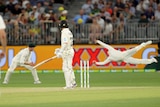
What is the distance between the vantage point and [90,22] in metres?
35.0

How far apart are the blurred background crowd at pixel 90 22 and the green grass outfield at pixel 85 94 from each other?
172 inches

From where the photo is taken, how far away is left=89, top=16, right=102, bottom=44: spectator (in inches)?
1347

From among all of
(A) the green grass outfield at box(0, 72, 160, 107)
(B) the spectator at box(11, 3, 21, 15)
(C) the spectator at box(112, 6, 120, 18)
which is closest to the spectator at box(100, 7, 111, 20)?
(C) the spectator at box(112, 6, 120, 18)

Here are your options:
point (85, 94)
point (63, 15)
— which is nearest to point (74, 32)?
point (63, 15)

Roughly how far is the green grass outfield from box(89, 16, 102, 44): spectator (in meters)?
4.74

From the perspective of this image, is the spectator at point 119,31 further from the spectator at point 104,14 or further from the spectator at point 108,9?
the spectator at point 108,9

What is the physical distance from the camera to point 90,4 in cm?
3616

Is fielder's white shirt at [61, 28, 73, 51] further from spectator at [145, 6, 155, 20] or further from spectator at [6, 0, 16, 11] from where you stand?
spectator at [6, 0, 16, 11]

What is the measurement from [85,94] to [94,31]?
46.6ft

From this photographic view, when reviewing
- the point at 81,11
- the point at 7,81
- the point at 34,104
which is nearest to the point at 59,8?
the point at 81,11

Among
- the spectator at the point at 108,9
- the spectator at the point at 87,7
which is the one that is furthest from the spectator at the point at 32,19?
the spectator at the point at 108,9

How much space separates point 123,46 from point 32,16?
4845 mm

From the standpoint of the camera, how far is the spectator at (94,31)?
34.2 meters

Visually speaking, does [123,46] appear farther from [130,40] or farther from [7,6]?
[7,6]
